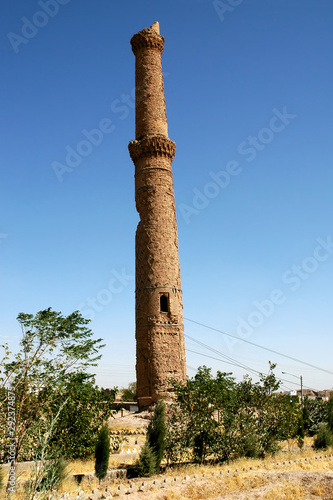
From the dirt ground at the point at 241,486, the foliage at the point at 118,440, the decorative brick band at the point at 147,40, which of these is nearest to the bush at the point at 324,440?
the dirt ground at the point at 241,486

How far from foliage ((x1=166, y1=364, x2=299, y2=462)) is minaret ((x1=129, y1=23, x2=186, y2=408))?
5.61 metres

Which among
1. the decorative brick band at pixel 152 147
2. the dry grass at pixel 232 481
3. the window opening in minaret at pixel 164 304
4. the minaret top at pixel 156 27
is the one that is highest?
the minaret top at pixel 156 27

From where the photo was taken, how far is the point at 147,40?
1001 inches

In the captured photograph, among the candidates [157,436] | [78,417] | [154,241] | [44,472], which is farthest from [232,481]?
[154,241]

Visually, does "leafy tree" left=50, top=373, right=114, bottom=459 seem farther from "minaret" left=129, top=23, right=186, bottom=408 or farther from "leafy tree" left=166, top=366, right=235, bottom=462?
"minaret" left=129, top=23, right=186, bottom=408

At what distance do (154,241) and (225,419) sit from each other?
10.6 meters

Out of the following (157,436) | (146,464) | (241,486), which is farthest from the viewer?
(157,436)

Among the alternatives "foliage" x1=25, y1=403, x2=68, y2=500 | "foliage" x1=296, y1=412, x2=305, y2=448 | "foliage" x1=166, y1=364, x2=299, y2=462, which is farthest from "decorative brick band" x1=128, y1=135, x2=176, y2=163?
"foliage" x1=25, y1=403, x2=68, y2=500

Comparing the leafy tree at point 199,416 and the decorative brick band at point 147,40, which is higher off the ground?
the decorative brick band at point 147,40

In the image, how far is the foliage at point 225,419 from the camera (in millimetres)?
13023

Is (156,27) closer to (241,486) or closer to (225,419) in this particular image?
(225,419)

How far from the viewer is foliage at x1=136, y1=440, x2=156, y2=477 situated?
37.2 ft

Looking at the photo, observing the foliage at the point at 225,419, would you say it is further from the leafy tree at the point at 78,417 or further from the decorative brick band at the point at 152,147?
the decorative brick band at the point at 152,147

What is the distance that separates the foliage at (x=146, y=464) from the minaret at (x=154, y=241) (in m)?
8.08
